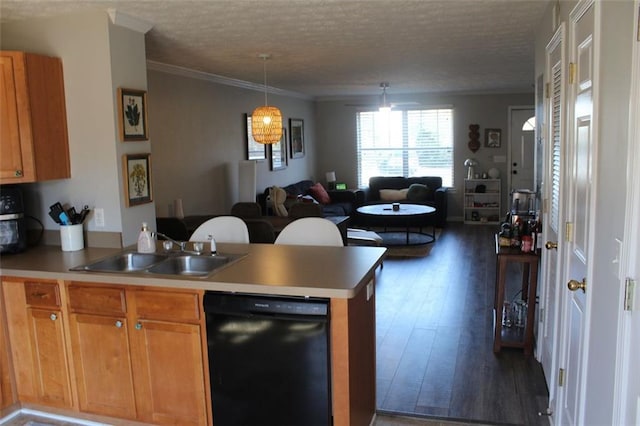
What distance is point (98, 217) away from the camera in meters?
3.37

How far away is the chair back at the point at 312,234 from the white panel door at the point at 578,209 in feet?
4.31

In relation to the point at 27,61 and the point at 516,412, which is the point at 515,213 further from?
the point at 27,61

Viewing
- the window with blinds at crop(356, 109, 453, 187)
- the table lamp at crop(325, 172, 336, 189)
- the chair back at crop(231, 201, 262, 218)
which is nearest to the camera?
the chair back at crop(231, 201, 262, 218)

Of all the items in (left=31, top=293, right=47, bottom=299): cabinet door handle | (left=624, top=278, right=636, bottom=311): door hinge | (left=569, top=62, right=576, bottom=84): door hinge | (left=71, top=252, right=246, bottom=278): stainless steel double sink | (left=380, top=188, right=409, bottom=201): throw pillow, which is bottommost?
(left=380, top=188, right=409, bottom=201): throw pillow

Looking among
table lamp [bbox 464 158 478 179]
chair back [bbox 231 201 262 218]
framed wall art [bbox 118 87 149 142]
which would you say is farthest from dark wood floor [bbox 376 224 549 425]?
table lamp [bbox 464 158 478 179]

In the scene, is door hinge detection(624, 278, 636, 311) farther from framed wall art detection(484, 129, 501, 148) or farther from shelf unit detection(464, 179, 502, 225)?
framed wall art detection(484, 129, 501, 148)

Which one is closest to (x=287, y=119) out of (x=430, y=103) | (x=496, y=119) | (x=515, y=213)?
(x=430, y=103)

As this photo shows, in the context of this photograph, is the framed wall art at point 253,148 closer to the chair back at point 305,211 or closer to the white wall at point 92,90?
the chair back at point 305,211

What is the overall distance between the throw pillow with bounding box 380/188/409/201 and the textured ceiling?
3.12m

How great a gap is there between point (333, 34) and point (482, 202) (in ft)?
21.0

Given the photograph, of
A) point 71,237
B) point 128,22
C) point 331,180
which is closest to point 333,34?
point 128,22

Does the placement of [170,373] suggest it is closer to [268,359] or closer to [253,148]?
[268,359]

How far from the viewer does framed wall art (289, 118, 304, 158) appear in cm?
908

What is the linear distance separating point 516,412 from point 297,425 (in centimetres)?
129
